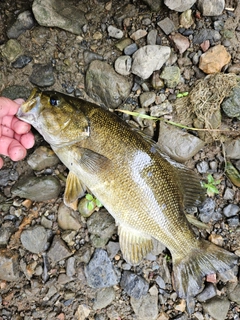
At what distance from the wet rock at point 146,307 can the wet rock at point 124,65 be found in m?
2.43

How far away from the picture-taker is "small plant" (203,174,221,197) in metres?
4.06

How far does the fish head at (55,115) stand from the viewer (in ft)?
11.5

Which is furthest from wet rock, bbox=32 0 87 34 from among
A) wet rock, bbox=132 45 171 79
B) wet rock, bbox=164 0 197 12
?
wet rock, bbox=164 0 197 12

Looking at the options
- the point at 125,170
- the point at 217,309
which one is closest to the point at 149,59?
the point at 125,170

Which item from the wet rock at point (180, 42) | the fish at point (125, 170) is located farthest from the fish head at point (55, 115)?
the wet rock at point (180, 42)

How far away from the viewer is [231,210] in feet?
13.4

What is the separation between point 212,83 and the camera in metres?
3.98

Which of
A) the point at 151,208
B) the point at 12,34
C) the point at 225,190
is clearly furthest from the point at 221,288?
the point at 12,34

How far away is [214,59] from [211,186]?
1.37 m

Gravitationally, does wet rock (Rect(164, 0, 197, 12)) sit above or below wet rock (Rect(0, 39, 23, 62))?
above

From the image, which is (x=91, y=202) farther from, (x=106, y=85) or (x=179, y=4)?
(x=179, y=4)

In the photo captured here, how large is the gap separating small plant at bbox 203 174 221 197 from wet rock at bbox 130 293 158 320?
1.30 meters

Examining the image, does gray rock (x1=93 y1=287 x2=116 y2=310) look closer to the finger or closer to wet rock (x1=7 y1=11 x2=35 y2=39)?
the finger

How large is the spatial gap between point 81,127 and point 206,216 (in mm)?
1683
